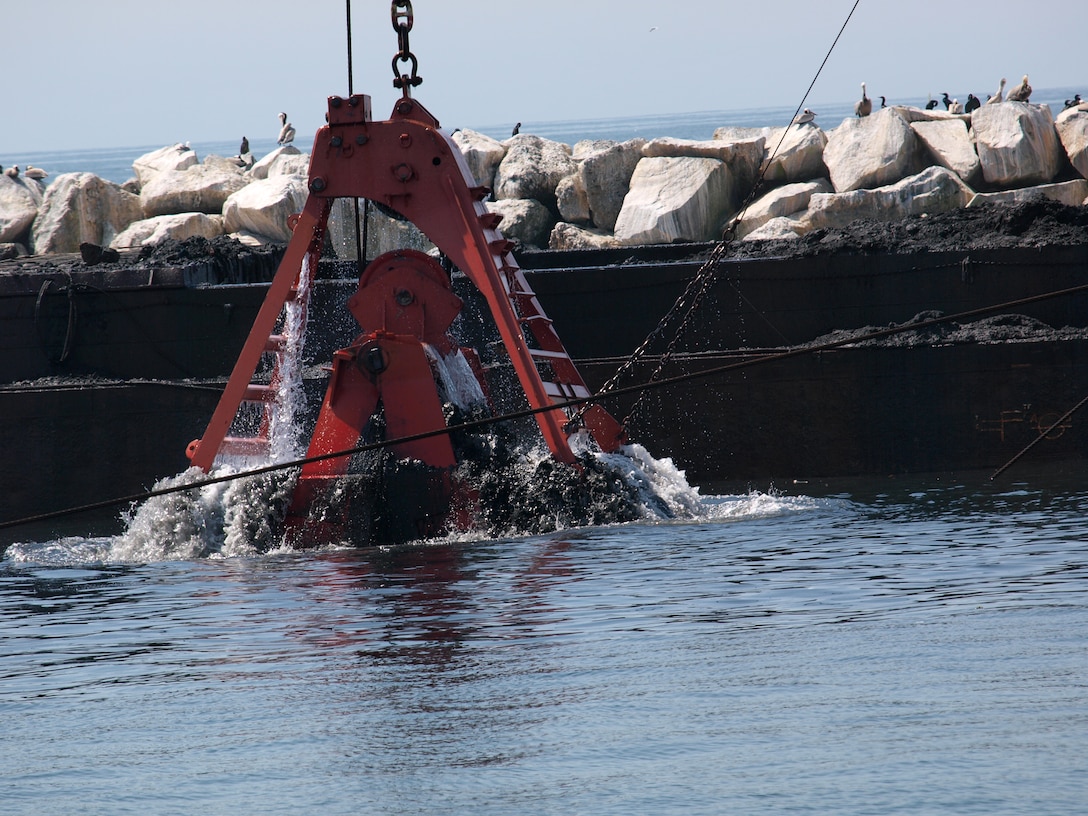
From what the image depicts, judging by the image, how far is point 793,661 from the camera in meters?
7.95

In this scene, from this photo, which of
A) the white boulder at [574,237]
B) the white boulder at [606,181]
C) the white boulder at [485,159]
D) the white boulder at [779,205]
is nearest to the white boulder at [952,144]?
the white boulder at [779,205]

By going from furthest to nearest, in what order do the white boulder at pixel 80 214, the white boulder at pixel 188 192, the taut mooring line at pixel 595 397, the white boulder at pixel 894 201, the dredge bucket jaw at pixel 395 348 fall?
the white boulder at pixel 188 192, the white boulder at pixel 80 214, the white boulder at pixel 894 201, the dredge bucket jaw at pixel 395 348, the taut mooring line at pixel 595 397

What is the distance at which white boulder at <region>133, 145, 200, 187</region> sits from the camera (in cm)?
3697

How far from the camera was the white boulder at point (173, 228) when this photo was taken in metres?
29.6

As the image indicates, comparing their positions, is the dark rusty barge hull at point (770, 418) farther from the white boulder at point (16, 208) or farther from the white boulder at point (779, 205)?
the white boulder at point (16, 208)

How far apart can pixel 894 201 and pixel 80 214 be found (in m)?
16.6

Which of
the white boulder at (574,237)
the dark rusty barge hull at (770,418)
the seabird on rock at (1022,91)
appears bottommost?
the dark rusty barge hull at (770,418)

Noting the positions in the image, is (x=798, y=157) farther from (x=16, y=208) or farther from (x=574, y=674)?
(x=574, y=674)

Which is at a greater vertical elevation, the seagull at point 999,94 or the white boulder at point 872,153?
the seagull at point 999,94

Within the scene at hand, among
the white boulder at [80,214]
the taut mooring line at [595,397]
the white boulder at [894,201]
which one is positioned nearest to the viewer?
the taut mooring line at [595,397]

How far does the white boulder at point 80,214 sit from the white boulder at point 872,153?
578 inches

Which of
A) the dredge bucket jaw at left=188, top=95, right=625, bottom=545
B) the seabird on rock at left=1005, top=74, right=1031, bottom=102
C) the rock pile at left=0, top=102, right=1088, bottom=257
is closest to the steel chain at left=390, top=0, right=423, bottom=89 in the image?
the dredge bucket jaw at left=188, top=95, right=625, bottom=545

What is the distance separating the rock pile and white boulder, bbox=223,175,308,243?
28 mm

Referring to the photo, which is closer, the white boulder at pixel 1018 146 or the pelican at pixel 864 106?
A: the white boulder at pixel 1018 146
